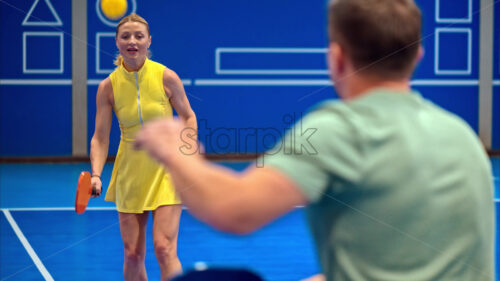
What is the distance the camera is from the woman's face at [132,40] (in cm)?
409

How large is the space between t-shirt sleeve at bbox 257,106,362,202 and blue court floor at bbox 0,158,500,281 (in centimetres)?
294

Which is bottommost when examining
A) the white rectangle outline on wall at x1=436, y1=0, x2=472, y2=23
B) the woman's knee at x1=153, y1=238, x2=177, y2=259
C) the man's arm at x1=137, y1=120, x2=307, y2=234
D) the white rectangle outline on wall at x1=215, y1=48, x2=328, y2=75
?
the woman's knee at x1=153, y1=238, x2=177, y2=259

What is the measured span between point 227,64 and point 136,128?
7086 millimetres

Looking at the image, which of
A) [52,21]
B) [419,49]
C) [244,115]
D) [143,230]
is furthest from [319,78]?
[419,49]

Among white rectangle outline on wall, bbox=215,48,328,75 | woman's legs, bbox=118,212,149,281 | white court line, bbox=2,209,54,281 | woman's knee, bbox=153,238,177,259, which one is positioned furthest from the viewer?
white rectangle outline on wall, bbox=215,48,328,75

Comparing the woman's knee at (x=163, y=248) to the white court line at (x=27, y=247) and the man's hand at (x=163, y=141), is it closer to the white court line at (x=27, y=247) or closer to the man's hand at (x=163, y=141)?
the white court line at (x=27, y=247)

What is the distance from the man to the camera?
41.8 inches

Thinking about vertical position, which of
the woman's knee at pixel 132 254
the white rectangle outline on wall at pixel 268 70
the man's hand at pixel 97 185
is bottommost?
the woman's knee at pixel 132 254

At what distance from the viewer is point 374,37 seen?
1.15 m

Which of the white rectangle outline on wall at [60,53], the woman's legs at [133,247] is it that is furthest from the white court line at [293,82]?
the woman's legs at [133,247]

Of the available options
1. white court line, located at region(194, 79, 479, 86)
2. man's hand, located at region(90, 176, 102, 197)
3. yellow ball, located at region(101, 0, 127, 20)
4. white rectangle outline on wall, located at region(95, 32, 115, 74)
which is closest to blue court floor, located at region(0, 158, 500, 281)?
man's hand, located at region(90, 176, 102, 197)

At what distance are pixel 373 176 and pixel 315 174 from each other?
10 centimetres

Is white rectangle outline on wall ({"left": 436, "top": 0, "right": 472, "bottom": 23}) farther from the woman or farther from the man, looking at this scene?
the man

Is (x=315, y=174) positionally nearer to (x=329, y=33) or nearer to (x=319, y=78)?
(x=329, y=33)
